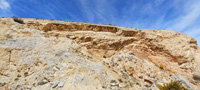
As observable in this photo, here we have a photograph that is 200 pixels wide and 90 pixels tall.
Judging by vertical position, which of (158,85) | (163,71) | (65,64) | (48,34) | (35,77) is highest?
(48,34)

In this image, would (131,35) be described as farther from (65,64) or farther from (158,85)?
(65,64)

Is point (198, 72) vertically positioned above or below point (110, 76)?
below

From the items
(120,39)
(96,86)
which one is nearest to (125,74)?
(96,86)

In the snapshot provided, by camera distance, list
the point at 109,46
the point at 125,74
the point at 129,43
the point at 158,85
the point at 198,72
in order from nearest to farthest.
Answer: the point at 158,85 → the point at 125,74 → the point at 198,72 → the point at 109,46 → the point at 129,43

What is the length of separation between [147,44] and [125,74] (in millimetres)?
4505

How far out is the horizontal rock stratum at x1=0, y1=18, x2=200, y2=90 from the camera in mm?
5062

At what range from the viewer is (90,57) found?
712cm

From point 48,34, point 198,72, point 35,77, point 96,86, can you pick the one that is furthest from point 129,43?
point 35,77

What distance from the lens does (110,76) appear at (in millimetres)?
5973

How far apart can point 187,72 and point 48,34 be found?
35.5 ft

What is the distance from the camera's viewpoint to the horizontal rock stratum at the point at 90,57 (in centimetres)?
506

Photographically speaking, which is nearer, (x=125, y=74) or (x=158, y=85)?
(x=158, y=85)

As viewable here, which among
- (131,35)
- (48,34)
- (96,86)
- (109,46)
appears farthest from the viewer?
(131,35)

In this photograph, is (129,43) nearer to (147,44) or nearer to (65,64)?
(147,44)
